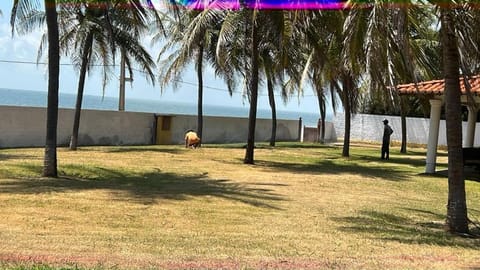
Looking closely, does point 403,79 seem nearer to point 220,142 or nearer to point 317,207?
point 317,207

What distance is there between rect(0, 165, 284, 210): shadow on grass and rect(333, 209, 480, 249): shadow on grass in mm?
1716

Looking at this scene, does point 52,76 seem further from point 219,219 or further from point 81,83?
point 81,83

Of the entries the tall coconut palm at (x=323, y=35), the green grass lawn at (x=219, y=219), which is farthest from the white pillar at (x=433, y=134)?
the tall coconut palm at (x=323, y=35)

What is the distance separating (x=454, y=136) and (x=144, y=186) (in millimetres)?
6525

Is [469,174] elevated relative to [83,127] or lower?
lower

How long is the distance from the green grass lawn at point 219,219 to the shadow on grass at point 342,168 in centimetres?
65

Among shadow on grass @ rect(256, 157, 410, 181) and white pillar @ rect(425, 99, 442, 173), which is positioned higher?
white pillar @ rect(425, 99, 442, 173)

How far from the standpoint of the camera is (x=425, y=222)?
1005 cm

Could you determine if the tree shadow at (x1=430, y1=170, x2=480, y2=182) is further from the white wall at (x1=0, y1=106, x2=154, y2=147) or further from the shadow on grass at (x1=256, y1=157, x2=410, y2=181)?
the white wall at (x1=0, y1=106, x2=154, y2=147)

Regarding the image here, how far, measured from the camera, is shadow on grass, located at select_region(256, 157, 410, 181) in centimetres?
1812

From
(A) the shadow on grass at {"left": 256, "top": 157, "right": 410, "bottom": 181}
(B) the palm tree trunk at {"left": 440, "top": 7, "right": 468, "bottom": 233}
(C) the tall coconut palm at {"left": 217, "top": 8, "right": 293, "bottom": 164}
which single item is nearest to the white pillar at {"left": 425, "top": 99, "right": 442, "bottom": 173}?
(A) the shadow on grass at {"left": 256, "top": 157, "right": 410, "bottom": 181}

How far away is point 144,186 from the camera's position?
42.4 ft

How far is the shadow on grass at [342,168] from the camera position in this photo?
59.4ft

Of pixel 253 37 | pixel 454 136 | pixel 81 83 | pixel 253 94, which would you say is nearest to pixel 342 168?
pixel 253 94
